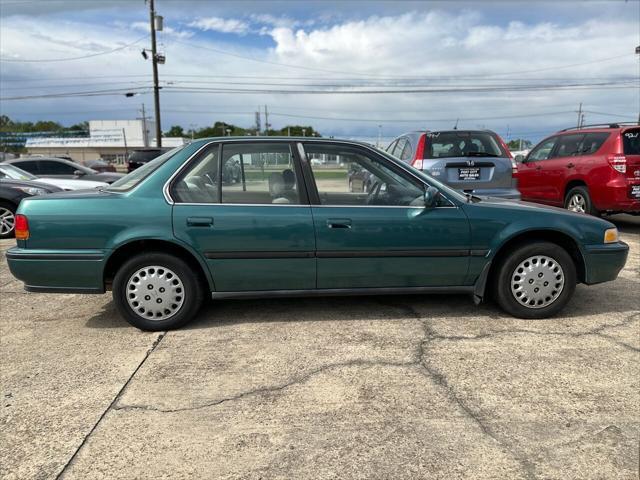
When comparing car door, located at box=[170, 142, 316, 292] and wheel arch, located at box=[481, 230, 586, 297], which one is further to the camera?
wheel arch, located at box=[481, 230, 586, 297]

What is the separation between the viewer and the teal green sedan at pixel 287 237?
139 inches

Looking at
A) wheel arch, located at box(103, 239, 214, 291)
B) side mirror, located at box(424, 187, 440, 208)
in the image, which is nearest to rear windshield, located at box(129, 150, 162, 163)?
wheel arch, located at box(103, 239, 214, 291)

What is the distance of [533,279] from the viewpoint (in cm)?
386

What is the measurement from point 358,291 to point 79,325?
2361 mm

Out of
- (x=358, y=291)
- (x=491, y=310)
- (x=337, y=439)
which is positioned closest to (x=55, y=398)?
(x=337, y=439)

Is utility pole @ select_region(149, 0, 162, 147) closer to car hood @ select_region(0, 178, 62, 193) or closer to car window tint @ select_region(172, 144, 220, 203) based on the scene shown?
car hood @ select_region(0, 178, 62, 193)

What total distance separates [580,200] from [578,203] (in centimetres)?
6

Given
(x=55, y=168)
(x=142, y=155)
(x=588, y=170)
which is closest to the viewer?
(x=588, y=170)

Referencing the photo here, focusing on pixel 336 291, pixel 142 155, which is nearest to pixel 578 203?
pixel 336 291

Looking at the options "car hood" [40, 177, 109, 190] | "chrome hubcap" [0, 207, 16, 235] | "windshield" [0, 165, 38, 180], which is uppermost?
"windshield" [0, 165, 38, 180]

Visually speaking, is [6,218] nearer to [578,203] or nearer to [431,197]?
[431,197]

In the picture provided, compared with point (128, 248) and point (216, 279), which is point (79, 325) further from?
point (216, 279)

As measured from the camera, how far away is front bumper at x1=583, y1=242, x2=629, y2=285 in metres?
3.88

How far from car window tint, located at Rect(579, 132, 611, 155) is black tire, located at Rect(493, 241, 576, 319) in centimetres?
484
